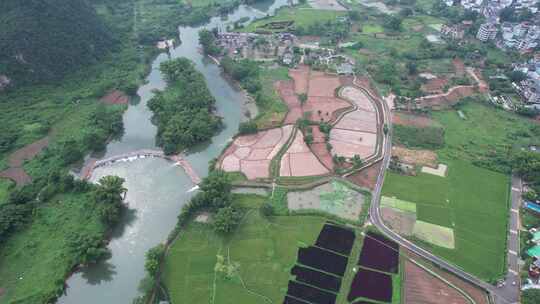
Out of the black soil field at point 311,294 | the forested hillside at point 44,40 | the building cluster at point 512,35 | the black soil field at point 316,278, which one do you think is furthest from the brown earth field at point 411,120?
the forested hillside at point 44,40

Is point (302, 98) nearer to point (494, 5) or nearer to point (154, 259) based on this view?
point (154, 259)

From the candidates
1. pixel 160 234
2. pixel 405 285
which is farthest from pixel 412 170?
pixel 160 234

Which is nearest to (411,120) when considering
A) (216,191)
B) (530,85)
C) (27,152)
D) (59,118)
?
(530,85)

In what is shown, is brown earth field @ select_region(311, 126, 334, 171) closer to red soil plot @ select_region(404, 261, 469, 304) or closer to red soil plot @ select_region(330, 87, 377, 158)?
red soil plot @ select_region(330, 87, 377, 158)

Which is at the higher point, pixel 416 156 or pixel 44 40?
pixel 44 40

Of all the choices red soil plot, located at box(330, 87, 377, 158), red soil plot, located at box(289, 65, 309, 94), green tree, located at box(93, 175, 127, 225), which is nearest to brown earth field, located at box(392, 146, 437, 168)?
red soil plot, located at box(330, 87, 377, 158)

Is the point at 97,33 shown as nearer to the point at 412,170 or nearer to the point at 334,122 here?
the point at 334,122
